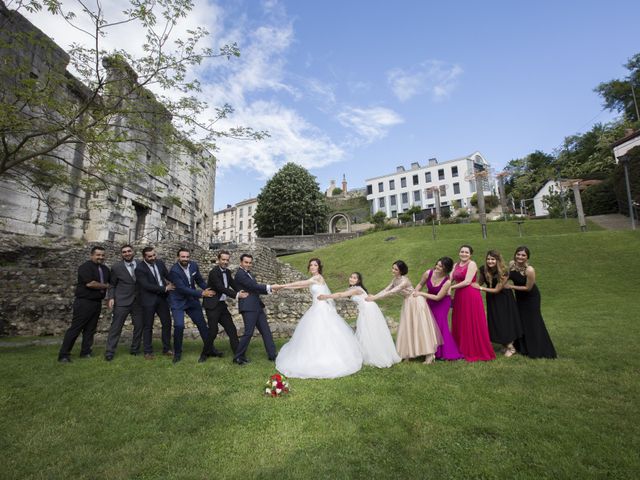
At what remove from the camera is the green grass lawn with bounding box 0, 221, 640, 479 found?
2.98 m

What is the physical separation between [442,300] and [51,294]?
1282cm

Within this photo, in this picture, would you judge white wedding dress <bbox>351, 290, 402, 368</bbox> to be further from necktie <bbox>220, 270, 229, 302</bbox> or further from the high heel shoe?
necktie <bbox>220, 270, 229, 302</bbox>

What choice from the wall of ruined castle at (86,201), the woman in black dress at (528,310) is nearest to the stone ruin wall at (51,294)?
the wall of ruined castle at (86,201)

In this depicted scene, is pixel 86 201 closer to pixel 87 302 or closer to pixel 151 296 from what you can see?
pixel 87 302

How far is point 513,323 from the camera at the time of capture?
6.83m

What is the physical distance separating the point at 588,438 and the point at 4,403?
6998 millimetres

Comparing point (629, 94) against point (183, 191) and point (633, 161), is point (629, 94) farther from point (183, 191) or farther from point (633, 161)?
point (183, 191)

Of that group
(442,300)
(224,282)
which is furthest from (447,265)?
(224,282)

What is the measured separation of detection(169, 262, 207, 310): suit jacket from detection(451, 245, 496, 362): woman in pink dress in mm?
5446

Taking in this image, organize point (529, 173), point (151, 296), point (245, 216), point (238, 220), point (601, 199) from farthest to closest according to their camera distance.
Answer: point (238, 220) → point (245, 216) → point (529, 173) → point (601, 199) → point (151, 296)

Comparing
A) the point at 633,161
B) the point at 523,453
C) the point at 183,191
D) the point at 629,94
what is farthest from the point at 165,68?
the point at 629,94

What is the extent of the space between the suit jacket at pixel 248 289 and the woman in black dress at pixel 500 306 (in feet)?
14.5

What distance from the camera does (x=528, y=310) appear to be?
6.80 m

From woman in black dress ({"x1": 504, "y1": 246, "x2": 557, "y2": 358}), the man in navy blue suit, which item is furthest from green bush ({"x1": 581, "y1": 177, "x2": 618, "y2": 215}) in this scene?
the man in navy blue suit
